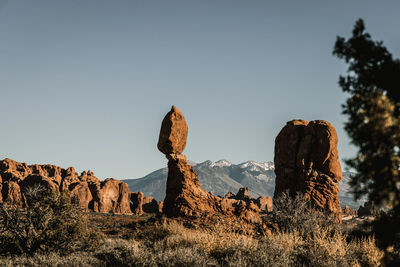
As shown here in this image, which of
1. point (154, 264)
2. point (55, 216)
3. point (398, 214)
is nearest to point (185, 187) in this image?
point (55, 216)

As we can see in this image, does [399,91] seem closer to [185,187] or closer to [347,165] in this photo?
[347,165]

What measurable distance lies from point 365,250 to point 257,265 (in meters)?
4.26

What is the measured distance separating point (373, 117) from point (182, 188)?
17.9 meters

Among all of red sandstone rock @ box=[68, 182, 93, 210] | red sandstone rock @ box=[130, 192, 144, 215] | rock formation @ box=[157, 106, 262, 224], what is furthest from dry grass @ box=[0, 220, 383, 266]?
red sandstone rock @ box=[130, 192, 144, 215]

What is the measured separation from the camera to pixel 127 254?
442 inches

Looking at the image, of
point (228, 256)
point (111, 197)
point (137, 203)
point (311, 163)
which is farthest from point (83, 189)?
point (228, 256)

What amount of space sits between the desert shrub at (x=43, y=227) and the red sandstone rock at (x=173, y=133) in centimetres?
1007

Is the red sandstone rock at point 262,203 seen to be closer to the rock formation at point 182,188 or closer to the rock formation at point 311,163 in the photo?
the rock formation at point 311,163

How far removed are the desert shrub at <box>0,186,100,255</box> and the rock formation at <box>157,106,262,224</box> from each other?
846 centimetres

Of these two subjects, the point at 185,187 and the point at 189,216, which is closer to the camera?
the point at 189,216

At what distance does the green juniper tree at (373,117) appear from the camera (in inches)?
173

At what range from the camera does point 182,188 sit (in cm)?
2155

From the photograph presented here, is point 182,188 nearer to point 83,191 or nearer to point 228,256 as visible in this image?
point 228,256

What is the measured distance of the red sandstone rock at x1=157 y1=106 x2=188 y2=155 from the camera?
74.1ft
